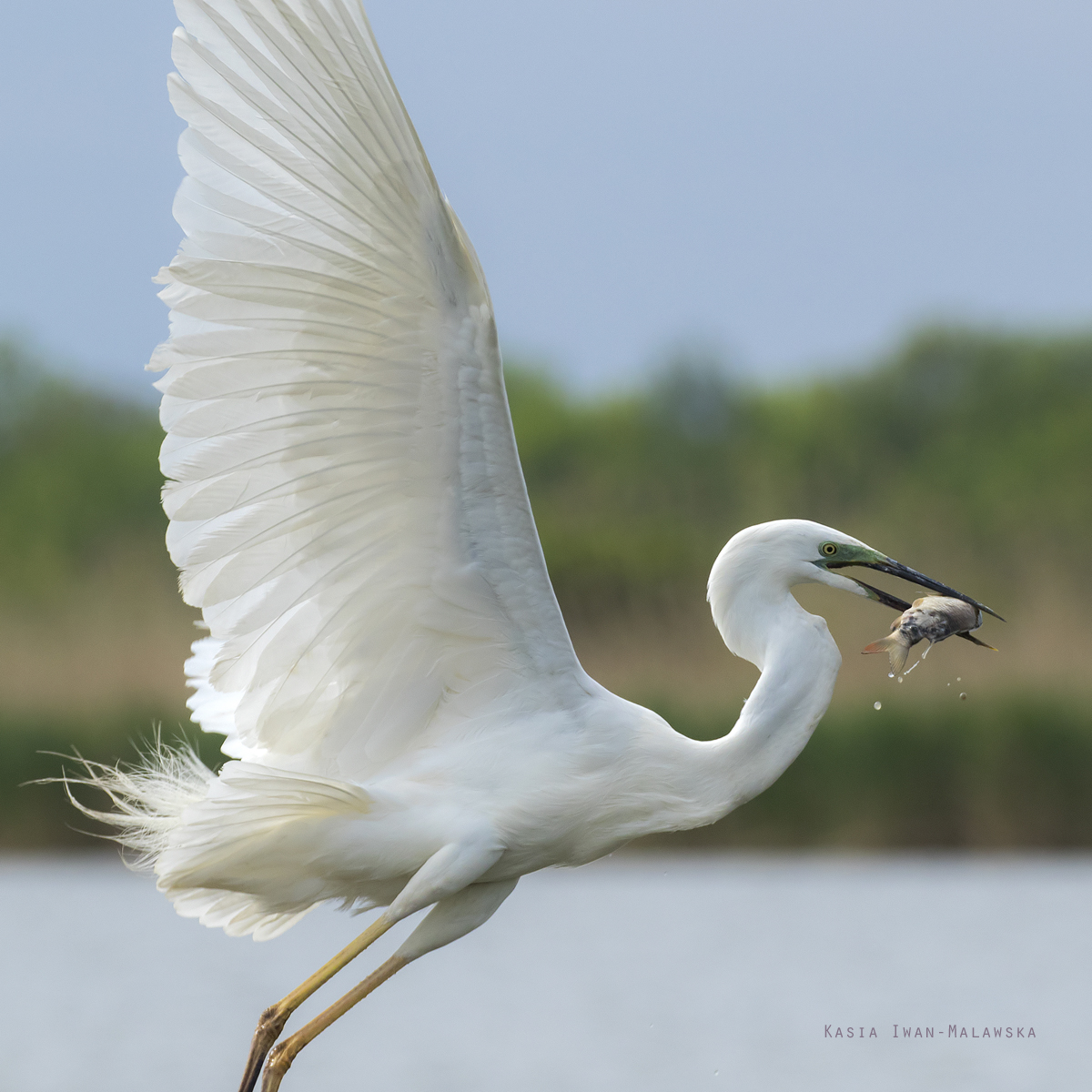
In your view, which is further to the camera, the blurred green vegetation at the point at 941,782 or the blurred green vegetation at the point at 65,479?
the blurred green vegetation at the point at 65,479

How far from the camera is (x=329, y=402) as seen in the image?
4.29 m

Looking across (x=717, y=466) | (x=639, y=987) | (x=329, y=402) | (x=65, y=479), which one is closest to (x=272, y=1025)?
(x=329, y=402)

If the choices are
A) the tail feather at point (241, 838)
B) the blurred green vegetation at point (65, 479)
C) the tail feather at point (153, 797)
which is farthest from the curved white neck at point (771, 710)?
the blurred green vegetation at point (65, 479)

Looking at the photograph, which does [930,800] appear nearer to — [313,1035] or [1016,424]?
[313,1035]

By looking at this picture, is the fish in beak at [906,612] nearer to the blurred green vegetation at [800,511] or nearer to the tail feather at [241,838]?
the tail feather at [241,838]

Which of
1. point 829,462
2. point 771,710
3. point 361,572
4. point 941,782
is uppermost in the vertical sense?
point 361,572

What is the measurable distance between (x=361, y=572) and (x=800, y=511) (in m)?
12.8

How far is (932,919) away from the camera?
10.6 meters

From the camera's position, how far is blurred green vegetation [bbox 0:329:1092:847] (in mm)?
10883

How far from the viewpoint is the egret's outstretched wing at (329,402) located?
4.09 metres

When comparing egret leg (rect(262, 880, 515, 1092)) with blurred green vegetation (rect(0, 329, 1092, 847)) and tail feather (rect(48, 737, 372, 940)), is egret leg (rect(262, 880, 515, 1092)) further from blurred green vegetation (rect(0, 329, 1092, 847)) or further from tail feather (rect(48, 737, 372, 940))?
blurred green vegetation (rect(0, 329, 1092, 847))

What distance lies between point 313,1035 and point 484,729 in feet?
3.25

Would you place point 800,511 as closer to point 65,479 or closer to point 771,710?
point 65,479

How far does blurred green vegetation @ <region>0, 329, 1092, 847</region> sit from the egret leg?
20.2 feet
